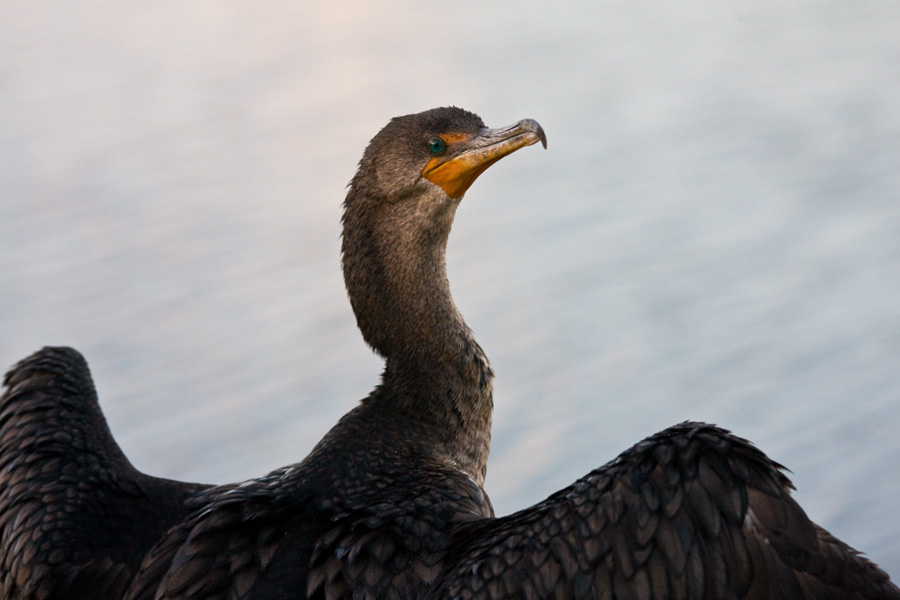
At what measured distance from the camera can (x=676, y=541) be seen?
2.91m

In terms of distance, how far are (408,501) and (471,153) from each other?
1.32 m

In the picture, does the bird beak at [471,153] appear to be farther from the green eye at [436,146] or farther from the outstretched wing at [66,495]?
the outstretched wing at [66,495]

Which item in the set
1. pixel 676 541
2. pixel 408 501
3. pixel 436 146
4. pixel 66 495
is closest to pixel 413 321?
pixel 436 146

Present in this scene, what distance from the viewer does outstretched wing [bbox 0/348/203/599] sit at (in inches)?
151

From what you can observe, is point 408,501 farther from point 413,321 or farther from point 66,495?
point 66,495

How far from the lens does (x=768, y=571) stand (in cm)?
295

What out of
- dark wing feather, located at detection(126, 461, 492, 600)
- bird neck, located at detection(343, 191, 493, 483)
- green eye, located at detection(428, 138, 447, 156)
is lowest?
dark wing feather, located at detection(126, 461, 492, 600)

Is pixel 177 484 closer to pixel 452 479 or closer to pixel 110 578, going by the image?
pixel 110 578

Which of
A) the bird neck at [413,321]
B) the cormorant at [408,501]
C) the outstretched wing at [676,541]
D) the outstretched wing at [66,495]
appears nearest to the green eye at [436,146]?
the cormorant at [408,501]

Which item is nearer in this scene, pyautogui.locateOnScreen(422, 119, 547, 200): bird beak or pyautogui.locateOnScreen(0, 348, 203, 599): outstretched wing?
pyautogui.locateOnScreen(0, 348, 203, 599): outstretched wing

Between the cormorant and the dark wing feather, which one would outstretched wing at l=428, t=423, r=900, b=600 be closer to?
the cormorant

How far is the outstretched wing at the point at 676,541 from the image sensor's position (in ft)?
9.59

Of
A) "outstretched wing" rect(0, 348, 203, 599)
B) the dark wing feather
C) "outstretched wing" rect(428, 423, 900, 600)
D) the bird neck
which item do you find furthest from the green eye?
"outstretched wing" rect(428, 423, 900, 600)

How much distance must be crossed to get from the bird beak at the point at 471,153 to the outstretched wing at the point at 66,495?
130 cm
